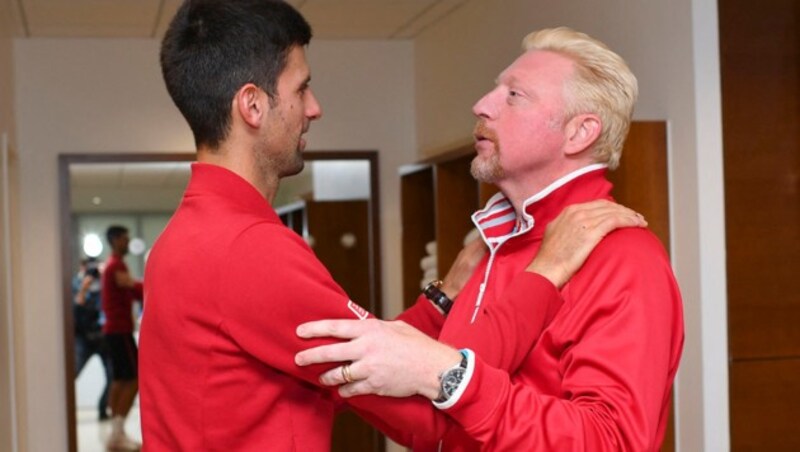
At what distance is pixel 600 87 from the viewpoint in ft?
5.87

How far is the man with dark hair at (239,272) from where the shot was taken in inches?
57.2

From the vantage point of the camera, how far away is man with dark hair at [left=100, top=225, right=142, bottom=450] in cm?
750

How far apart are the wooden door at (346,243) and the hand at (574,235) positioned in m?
4.66

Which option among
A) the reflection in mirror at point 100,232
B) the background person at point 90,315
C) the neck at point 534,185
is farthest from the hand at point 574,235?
the background person at point 90,315

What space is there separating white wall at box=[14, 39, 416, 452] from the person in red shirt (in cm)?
434

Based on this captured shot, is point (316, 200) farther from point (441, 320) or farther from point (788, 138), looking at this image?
point (441, 320)

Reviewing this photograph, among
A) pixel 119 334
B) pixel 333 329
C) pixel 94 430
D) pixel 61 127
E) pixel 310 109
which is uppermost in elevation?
pixel 61 127

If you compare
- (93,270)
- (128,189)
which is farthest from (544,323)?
(128,189)

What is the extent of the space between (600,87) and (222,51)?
65 cm

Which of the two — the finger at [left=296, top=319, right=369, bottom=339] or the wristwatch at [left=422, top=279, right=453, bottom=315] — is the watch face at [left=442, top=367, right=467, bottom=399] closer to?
the finger at [left=296, top=319, right=369, bottom=339]

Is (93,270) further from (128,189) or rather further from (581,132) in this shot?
(581,132)

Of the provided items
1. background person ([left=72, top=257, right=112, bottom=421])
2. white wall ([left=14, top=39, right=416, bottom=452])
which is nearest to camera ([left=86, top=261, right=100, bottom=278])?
background person ([left=72, top=257, right=112, bottom=421])

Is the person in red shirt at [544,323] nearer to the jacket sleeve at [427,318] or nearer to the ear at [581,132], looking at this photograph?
the ear at [581,132]

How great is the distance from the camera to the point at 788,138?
3.24 m
